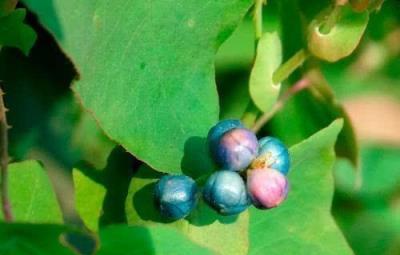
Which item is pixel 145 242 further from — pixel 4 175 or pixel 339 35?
pixel 339 35

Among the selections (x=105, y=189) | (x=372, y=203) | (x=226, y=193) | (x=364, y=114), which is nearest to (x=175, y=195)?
(x=226, y=193)

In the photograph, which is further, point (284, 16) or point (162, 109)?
point (284, 16)

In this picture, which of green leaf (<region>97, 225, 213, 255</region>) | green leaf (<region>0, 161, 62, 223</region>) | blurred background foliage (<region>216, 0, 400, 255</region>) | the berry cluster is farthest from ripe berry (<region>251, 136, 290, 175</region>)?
blurred background foliage (<region>216, 0, 400, 255</region>)

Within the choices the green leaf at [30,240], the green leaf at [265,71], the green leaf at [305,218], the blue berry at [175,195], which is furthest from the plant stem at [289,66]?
the green leaf at [30,240]

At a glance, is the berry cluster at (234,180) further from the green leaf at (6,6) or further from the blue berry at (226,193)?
the green leaf at (6,6)

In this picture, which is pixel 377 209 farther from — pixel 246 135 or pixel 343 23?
pixel 246 135

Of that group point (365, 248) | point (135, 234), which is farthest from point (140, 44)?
point (365, 248)
